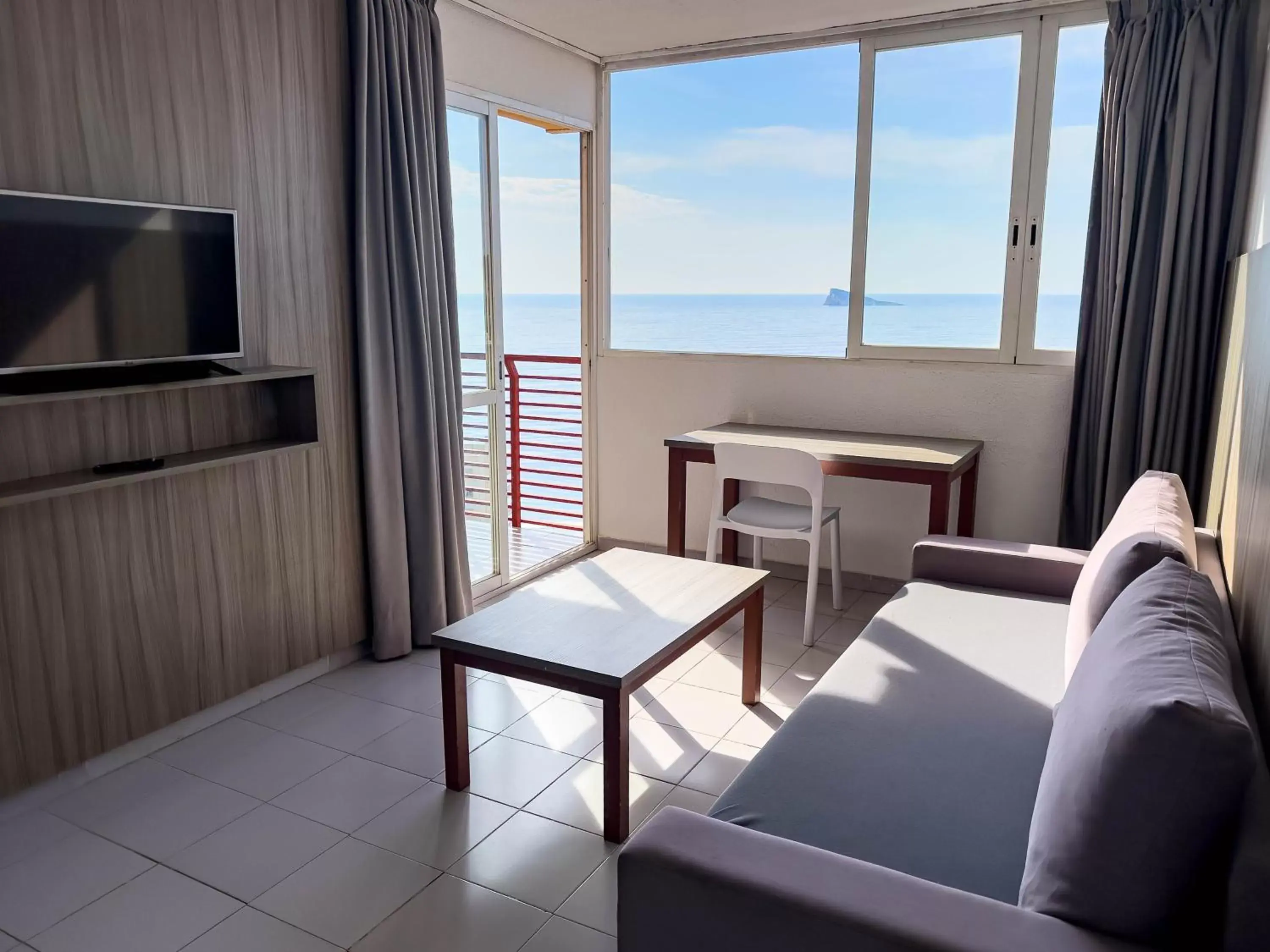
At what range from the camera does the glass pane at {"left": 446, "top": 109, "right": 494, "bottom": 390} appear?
379 cm

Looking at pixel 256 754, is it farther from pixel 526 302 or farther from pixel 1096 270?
pixel 1096 270

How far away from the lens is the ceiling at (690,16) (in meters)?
3.59

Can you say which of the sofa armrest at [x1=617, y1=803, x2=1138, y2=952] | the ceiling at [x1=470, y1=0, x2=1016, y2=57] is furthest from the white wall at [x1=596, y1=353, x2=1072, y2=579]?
the sofa armrest at [x1=617, y1=803, x2=1138, y2=952]

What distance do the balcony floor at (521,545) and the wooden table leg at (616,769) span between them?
5.57 feet

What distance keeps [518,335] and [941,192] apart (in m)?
2.15

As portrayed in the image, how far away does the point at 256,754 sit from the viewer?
271 cm

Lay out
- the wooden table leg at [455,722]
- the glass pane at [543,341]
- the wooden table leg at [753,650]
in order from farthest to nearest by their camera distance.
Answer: the glass pane at [543,341]
the wooden table leg at [753,650]
the wooden table leg at [455,722]

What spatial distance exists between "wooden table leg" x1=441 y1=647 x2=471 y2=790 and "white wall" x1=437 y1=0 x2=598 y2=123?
2.30m

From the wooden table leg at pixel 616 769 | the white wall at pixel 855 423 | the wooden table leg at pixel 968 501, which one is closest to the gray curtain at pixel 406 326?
the white wall at pixel 855 423

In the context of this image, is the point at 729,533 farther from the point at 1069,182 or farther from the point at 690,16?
the point at 690,16

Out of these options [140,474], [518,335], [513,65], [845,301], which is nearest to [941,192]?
[845,301]

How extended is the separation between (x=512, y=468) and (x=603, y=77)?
2.17 meters

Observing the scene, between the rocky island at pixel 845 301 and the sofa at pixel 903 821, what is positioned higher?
the rocky island at pixel 845 301

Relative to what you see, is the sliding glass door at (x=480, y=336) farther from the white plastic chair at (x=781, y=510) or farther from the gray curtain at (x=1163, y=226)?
the gray curtain at (x=1163, y=226)
